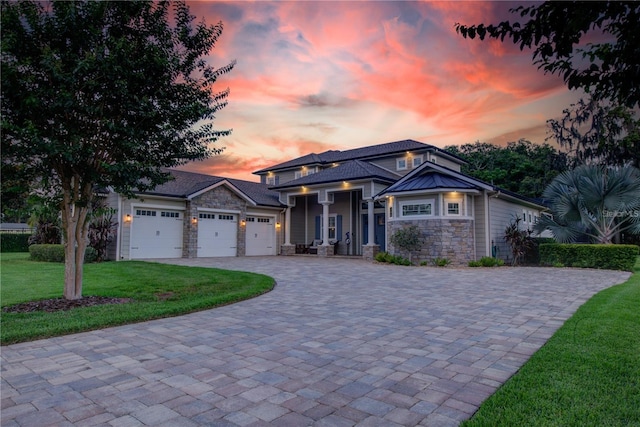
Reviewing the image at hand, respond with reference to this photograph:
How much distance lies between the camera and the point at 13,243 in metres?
21.0

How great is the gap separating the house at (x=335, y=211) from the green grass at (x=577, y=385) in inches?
390

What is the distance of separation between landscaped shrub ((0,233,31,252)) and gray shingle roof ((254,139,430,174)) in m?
14.5

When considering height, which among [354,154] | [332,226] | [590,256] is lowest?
[590,256]

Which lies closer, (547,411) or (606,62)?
(606,62)

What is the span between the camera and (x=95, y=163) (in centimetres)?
652

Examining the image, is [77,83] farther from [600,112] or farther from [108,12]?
[600,112]

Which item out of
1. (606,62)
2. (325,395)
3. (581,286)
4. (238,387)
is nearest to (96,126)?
(238,387)

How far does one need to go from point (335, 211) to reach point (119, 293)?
50.8 feet

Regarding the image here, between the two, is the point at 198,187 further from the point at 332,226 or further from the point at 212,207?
the point at 332,226

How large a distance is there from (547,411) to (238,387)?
7.65 ft

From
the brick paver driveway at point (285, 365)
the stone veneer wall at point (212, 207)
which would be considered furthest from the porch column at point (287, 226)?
the brick paver driveway at point (285, 365)

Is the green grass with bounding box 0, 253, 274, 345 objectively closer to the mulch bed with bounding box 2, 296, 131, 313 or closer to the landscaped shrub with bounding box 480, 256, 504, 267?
the mulch bed with bounding box 2, 296, 131, 313

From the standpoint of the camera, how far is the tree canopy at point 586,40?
217 centimetres

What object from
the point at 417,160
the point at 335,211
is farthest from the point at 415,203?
the point at 335,211
